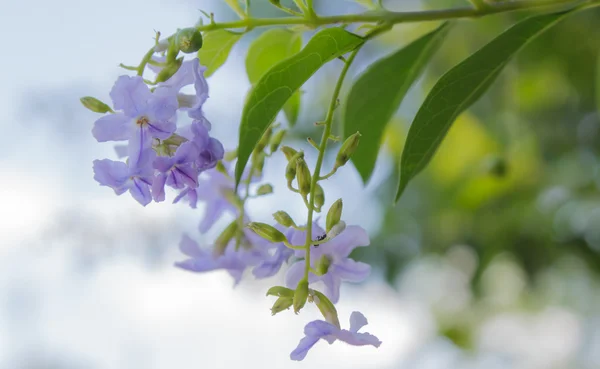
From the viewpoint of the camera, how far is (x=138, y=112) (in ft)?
1.73

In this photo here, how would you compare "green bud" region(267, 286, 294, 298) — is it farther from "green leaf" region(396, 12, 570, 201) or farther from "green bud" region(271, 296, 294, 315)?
"green leaf" region(396, 12, 570, 201)

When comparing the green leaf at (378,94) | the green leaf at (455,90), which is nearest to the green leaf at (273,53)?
the green leaf at (378,94)

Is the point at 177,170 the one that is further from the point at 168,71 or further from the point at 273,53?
the point at 273,53

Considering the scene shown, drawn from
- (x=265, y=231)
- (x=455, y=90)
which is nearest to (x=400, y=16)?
(x=455, y=90)

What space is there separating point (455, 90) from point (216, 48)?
0.21m

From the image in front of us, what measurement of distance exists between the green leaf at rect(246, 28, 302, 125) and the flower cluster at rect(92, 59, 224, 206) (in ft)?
0.55

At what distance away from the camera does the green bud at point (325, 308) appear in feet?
1.87

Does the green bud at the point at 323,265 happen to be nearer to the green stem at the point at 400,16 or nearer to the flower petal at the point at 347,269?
the flower petal at the point at 347,269

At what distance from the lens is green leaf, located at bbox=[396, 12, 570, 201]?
0.61 m

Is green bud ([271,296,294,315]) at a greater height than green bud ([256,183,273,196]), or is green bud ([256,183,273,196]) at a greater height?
green bud ([256,183,273,196])

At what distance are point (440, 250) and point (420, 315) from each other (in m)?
0.51

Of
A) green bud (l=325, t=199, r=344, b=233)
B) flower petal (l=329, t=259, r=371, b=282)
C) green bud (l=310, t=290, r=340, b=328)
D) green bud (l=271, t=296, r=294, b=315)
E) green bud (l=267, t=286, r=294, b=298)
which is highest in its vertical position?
green bud (l=325, t=199, r=344, b=233)

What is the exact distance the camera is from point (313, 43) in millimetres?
551

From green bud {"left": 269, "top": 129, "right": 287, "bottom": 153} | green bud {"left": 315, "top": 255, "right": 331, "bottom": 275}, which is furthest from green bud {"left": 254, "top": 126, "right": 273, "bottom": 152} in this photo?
green bud {"left": 315, "top": 255, "right": 331, "bottom": 275}
